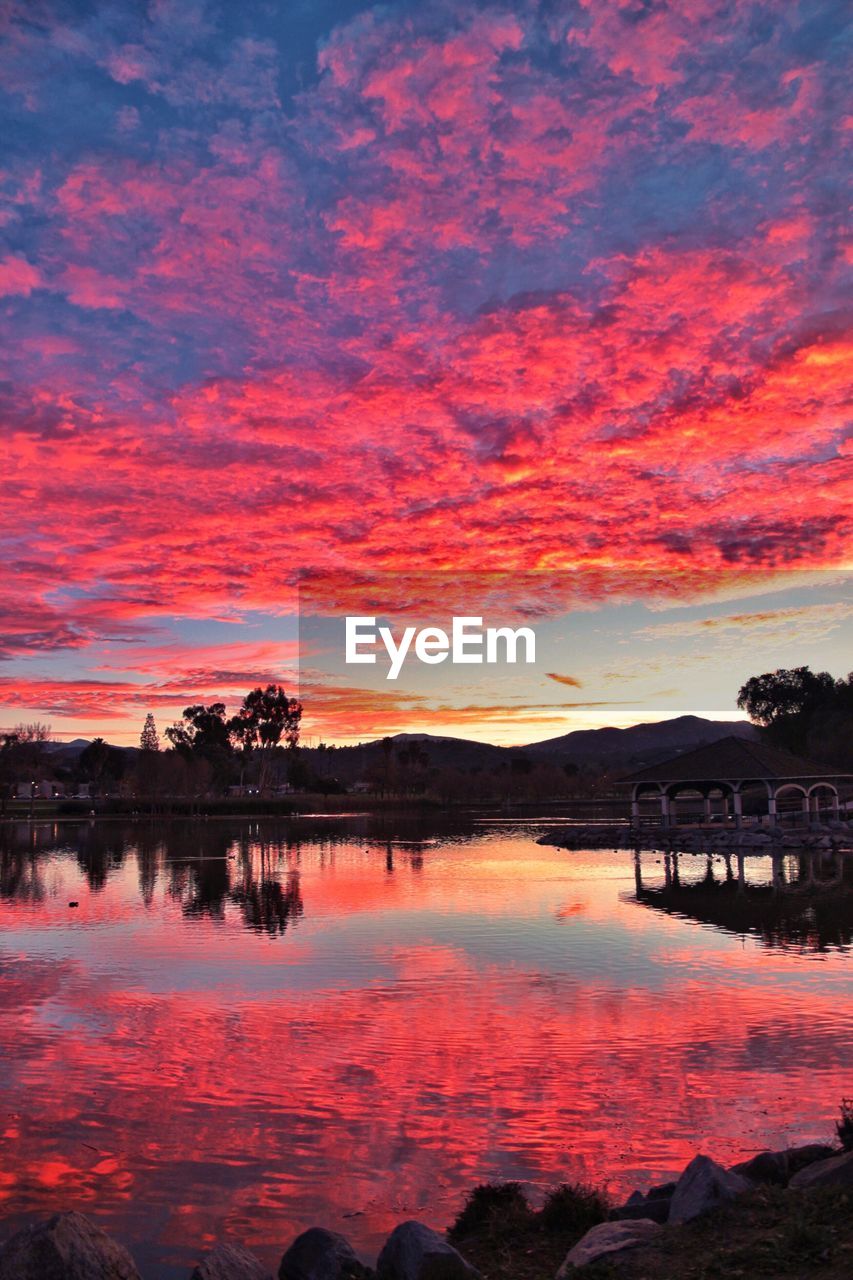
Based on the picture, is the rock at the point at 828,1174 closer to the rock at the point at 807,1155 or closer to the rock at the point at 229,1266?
the rock at the point at 807,1155

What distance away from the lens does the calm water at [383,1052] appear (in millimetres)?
9695

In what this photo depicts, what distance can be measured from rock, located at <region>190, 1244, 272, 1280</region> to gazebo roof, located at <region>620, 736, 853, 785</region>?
166ft

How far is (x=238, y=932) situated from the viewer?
86.0 feet

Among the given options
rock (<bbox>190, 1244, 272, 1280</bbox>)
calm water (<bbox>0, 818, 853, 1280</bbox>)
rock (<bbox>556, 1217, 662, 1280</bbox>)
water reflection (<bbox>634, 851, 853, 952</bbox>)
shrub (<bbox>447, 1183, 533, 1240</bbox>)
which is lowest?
water reflection (<bbox>634, 851, 853, 952</bbox>)

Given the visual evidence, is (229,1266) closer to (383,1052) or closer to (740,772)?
(383,1052)

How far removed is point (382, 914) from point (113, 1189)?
804 inches

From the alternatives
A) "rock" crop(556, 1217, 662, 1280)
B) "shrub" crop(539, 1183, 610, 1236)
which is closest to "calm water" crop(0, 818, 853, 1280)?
"shrub" crop(539, 1183, 610, 1236)

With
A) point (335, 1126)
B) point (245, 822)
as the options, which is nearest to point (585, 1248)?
point (335, 1126)

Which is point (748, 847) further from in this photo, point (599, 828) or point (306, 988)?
point (306, 988)

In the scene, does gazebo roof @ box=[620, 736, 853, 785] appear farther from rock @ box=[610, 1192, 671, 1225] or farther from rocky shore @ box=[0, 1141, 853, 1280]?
rock @ box=[610, 1192, 671, 1225]

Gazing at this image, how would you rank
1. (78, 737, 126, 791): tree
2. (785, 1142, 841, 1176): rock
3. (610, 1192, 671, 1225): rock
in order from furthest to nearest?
(78, 737, 126, 791): tree, (785, 1142, 841, 1176): rock, (610, 1192, 671, 1225): rock

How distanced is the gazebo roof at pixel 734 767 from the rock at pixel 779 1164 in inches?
1858

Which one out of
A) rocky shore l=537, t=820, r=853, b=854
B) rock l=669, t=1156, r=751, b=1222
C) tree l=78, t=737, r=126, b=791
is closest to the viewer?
rock l=669, t=1156, r=751, b=1222

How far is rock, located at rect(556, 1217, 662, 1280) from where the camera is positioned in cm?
697
